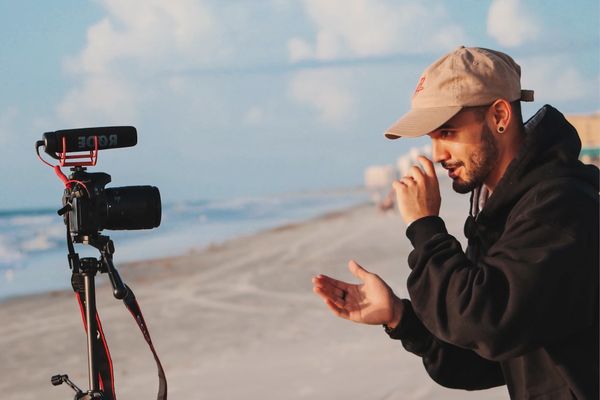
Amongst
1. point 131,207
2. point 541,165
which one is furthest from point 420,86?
point 131,207

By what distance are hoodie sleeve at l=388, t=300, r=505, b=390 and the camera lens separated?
3.09 ft

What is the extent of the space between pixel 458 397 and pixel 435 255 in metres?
2.73

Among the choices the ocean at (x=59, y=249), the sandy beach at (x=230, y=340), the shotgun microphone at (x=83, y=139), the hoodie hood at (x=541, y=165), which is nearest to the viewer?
the hoodie hood at (x=541, y=165)

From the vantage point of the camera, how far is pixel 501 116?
212 cm

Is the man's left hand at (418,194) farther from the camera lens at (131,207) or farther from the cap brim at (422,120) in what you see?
the camera lens at (131,207)

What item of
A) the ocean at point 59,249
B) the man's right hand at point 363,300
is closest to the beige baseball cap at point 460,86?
the man's right hand at point 363,300

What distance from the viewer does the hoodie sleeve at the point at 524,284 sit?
6.03ft

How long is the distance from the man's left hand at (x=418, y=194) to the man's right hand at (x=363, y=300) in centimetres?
26

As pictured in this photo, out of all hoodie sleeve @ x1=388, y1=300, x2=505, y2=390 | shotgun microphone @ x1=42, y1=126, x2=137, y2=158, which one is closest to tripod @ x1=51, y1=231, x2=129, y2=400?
shotgun microphone @ x1=42, y1=126, x2=137, y2=158

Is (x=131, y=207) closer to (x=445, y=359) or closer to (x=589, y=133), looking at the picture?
(x=445, y=359)

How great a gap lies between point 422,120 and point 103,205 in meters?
1.16

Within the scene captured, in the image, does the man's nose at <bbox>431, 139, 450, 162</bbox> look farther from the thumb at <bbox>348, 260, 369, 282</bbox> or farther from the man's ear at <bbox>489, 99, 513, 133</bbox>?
the thumb at <bbox>348, 260, 369, 282</bbox>

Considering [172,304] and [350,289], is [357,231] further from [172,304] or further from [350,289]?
[350,289]

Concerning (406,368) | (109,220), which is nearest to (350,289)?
(109,220)
